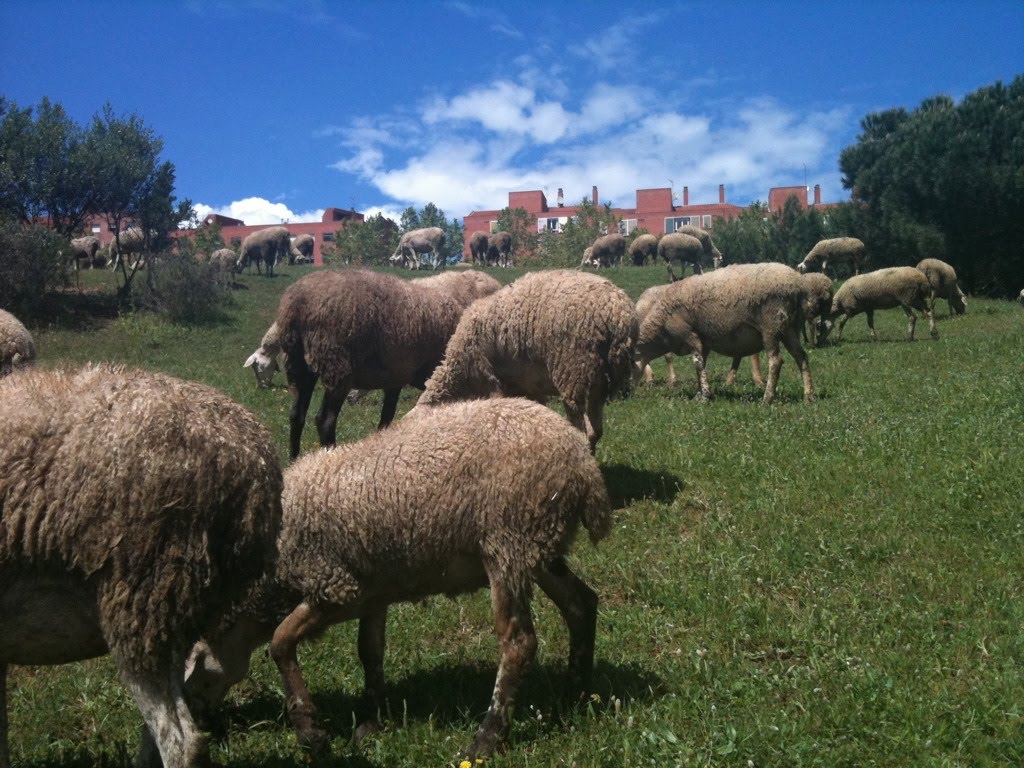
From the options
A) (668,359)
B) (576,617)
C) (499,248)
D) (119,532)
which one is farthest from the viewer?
(499,248)

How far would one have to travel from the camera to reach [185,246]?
41.7 metres

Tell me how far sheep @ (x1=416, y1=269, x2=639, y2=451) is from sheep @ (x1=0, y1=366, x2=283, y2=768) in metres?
3.80

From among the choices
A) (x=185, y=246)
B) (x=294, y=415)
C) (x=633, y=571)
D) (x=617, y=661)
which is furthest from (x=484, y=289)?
(x=185, y=246)

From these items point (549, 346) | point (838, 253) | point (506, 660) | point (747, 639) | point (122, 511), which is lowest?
point (747, 639)

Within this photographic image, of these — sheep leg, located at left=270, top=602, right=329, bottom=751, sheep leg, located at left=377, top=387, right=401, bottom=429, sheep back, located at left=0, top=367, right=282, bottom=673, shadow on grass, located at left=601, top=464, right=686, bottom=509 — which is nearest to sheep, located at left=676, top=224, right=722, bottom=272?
sheep leg, located at left=377, top=387, right=401, bottom=429

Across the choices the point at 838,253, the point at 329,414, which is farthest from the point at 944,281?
the point at 329,414

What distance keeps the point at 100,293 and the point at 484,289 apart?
21883 millimetres

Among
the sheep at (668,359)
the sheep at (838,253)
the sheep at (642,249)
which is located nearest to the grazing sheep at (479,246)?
the sheep at (642,249)

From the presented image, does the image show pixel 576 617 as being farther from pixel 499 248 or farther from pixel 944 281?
pixel 499 248

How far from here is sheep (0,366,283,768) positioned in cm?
282

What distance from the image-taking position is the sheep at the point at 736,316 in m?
11.2

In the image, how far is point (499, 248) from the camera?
45.3 m

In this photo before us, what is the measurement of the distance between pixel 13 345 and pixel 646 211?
78.3 metres

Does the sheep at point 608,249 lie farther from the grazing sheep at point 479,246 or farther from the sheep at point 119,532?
the sheep at point 119,532
